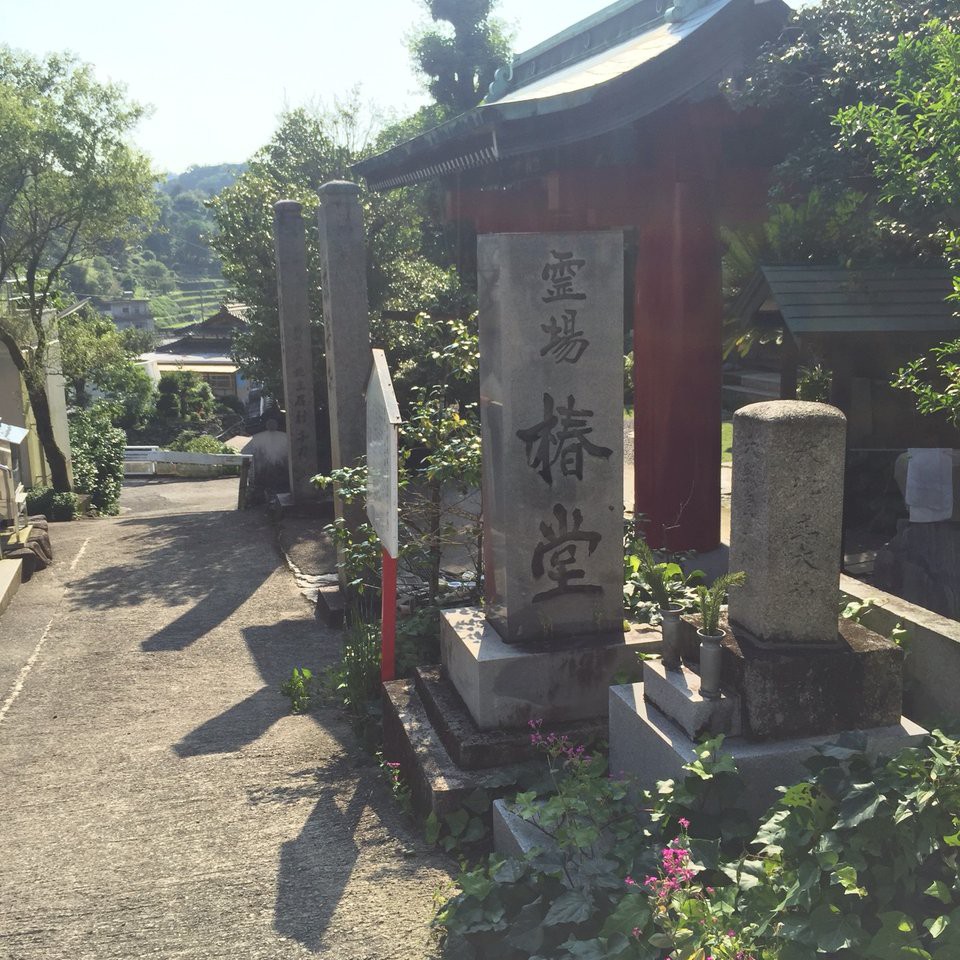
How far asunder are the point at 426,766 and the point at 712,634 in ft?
5.30

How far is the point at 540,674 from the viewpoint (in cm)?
506

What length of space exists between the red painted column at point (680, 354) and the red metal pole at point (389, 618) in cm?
338

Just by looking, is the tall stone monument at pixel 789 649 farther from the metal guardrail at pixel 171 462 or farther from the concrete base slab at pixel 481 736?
the metal guardrail at pixel 171 462

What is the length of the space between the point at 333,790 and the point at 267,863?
33.9 inches

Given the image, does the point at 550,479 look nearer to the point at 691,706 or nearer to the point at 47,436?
the point at 691,706

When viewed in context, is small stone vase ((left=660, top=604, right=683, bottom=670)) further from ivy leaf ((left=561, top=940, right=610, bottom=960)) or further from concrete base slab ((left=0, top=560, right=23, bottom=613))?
concrete base slab ((left=0, top=560, right=23, bottom=613))

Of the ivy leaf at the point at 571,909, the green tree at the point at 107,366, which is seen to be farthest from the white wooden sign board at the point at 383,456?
the green tree at the point at 107,366

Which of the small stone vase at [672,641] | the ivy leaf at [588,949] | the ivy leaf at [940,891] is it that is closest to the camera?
the ivy leaf at [940,891]

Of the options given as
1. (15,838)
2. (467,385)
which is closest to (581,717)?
(15,838)

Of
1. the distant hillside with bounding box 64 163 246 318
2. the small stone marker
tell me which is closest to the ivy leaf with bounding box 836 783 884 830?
the small stone marker

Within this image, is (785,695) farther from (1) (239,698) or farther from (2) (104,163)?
(2) (104,163)

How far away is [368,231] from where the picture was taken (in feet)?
54.6

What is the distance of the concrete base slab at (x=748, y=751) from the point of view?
3.92 meters

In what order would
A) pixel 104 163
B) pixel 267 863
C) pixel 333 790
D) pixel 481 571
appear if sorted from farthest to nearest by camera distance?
pixel 104 163 < pixel 481 571 < pixel 333 790 < pixel 267 863
